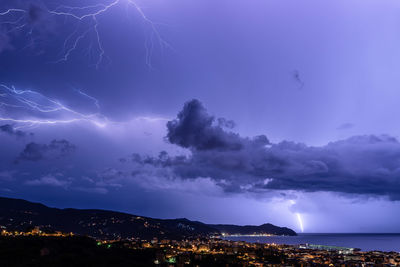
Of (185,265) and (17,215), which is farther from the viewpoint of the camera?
(17,215)

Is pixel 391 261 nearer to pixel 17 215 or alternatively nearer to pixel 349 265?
pixel 349 265

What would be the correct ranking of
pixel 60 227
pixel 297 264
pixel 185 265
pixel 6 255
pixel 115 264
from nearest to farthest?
pixel 6 255, pixel 115 264, pixel 185 265, pixel 297 264, pixel 60 227

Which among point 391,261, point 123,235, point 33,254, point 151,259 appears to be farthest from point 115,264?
point 123,235

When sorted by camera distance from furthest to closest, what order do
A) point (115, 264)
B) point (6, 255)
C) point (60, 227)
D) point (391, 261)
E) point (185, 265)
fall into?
point (60, 227)
point (391, 261)
point (185, 265)
point (115, 264)
point (6, 255)

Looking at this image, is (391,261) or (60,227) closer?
(391,261)

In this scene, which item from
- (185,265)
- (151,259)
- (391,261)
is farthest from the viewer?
(391,261)

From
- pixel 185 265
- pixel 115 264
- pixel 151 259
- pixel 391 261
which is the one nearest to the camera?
pixel 115 264

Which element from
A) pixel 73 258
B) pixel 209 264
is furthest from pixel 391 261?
pixel 73 258

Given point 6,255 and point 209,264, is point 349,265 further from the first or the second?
point 6,255
